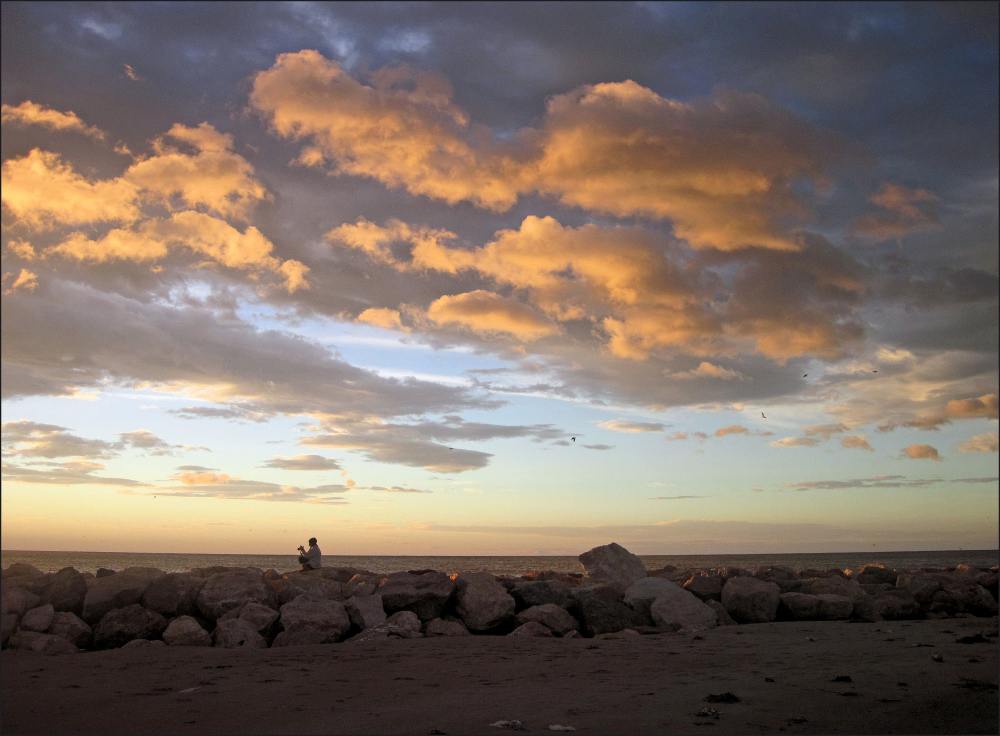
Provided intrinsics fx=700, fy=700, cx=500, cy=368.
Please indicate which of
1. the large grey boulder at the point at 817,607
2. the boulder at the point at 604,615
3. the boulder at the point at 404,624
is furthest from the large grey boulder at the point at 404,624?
the large grey boulder at the point at 817,607

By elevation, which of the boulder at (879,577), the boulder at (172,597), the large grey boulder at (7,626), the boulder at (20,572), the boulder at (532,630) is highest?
the boulder at (20,572)

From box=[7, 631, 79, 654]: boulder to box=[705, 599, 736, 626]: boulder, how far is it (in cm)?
1047

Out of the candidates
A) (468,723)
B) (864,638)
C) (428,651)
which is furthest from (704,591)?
(468,723)

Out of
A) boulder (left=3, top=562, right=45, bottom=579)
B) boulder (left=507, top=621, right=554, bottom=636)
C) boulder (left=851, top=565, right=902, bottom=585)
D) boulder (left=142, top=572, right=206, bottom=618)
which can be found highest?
boulder (left=3, top=562, right=45, bottom=579)

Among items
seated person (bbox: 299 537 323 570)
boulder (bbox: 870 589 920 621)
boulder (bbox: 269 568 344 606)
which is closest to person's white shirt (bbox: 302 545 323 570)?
seated person (bbox: 299 537 323 570)

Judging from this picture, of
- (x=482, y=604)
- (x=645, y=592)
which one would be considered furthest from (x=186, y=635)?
(x=645, y=592)

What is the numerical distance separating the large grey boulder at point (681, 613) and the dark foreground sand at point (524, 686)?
968 millimetres

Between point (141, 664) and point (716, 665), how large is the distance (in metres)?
7.42

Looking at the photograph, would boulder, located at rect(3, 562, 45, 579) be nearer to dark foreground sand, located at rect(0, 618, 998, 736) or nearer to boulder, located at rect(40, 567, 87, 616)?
boulder, located at rect(40, 567, 87, 616)

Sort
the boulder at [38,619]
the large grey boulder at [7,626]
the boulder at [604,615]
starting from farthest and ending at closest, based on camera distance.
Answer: the boulder at [604,615], the boulder at [38,619], the large grey boulder at [7,626]

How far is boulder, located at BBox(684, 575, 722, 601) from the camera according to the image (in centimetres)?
1390

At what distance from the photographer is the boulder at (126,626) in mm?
10891

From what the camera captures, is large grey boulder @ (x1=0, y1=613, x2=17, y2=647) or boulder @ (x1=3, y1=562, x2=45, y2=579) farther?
boulder @ (x1=3, y1=562, x2=45, y2=579)

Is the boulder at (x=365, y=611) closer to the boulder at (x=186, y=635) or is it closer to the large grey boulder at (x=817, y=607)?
the boulder at (x=186, y=635)
